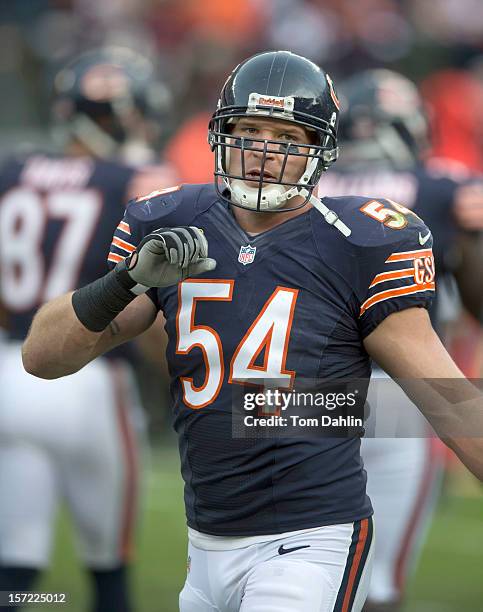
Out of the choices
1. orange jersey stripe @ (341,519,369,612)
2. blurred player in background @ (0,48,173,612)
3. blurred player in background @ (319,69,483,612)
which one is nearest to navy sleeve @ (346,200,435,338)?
orange jersey stripe @ (341,519,369,612)

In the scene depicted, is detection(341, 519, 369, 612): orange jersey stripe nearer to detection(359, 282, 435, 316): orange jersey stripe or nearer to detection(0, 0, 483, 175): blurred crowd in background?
detection(359, 282, 435, 316): orange jersey stripe

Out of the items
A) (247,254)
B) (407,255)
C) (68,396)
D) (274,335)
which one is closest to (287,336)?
(274,335)

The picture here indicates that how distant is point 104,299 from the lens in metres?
2.73

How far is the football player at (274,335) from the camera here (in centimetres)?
272

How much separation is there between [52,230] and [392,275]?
2281mm

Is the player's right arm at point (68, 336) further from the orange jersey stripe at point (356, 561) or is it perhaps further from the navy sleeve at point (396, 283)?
the orange jersey stripe at point (356, 561)

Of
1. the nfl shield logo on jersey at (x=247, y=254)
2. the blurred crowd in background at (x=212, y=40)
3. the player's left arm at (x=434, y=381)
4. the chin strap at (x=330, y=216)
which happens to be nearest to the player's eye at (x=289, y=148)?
the chin strap at (x=330, y=216)

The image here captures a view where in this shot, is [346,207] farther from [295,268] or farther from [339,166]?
[339,166]

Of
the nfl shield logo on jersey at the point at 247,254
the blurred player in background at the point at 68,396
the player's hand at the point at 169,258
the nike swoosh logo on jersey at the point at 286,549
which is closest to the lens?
the player's hand at the point at 169,258

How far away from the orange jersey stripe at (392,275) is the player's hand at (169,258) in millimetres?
375

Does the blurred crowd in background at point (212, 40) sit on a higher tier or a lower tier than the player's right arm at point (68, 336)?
lower

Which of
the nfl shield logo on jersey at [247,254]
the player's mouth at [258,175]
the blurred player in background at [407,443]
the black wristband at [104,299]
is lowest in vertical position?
the blurred player in background at [407,443]

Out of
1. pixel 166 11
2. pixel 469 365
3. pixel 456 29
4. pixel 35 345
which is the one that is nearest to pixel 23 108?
pixel 166 11

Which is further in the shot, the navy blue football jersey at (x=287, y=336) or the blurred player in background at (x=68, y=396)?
the blurred player in background at (x=68, y=396)
